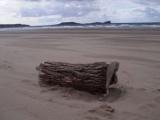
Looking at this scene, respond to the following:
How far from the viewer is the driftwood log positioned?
19.6 ft

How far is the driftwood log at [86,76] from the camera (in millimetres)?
5961

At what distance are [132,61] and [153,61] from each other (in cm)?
78

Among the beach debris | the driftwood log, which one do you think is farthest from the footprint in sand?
the driftwood log

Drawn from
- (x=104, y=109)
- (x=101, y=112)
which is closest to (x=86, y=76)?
(x=104, y=109)

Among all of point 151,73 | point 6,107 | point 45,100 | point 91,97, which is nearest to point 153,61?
point 151,73

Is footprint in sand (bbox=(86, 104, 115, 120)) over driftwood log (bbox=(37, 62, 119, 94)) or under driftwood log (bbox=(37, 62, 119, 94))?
under

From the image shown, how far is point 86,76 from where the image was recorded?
19.8 ft

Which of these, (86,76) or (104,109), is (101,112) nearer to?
(104,109)

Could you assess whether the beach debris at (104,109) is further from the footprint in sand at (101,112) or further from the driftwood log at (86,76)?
the driftwood log at (86,76)

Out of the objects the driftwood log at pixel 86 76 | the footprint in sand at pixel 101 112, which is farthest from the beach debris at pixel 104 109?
the driftwood log at pixel 86 76

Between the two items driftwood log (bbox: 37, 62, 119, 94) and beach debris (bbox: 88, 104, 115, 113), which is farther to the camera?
driftwood log (bbox: 37, 62, 119, 94)

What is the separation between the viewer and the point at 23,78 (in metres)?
7.90

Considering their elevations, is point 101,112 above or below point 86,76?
below

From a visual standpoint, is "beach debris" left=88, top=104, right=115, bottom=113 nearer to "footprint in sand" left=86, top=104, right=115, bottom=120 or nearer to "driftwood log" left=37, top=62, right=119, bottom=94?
"footprint in sand" left=86, top=104, right=115, bottom=120
